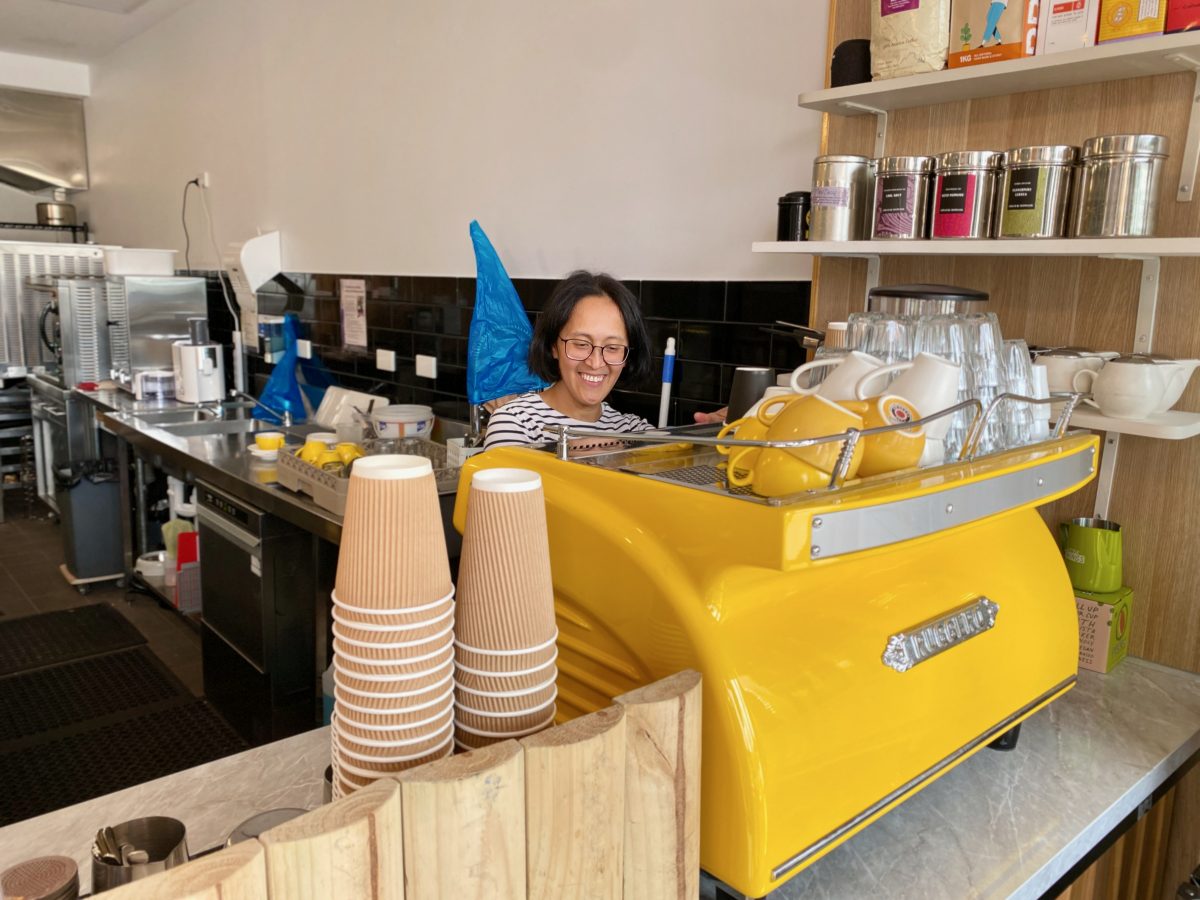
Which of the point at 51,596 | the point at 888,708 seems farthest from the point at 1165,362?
the point at 51,596

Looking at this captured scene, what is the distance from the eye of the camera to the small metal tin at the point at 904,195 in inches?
64.3

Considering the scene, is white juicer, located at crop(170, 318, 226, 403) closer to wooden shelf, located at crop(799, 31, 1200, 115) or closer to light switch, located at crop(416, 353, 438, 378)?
light switch, located at crop(416, 353, 438, 378)

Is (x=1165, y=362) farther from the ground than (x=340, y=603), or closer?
farther from the ground

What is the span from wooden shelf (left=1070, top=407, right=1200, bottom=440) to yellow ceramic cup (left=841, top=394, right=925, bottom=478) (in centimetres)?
64

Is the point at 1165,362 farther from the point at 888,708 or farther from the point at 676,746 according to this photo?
the point at 676,746

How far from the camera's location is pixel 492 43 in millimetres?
2996

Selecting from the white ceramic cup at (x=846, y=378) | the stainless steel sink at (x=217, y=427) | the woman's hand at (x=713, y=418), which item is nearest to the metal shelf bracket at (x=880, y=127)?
the woman's hand at (x=713, y=418)

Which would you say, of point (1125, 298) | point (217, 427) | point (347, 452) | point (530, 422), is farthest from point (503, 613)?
point (217, 427)

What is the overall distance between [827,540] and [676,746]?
24 cm

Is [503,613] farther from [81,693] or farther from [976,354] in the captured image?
[81,693]

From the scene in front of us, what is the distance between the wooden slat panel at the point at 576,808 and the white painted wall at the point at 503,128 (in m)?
1.53

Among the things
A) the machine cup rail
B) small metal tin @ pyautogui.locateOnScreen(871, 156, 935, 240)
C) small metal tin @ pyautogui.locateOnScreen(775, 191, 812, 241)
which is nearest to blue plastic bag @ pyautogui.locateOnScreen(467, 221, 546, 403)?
small metal tin @ pyautogui.locateOnScreen(775, 191, 812, 241)

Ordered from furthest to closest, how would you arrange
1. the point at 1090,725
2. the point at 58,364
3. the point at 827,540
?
the point at 58,364 → the point at 1090,725 → the point at 827,540

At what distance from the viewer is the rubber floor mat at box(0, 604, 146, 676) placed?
3.63 metres
